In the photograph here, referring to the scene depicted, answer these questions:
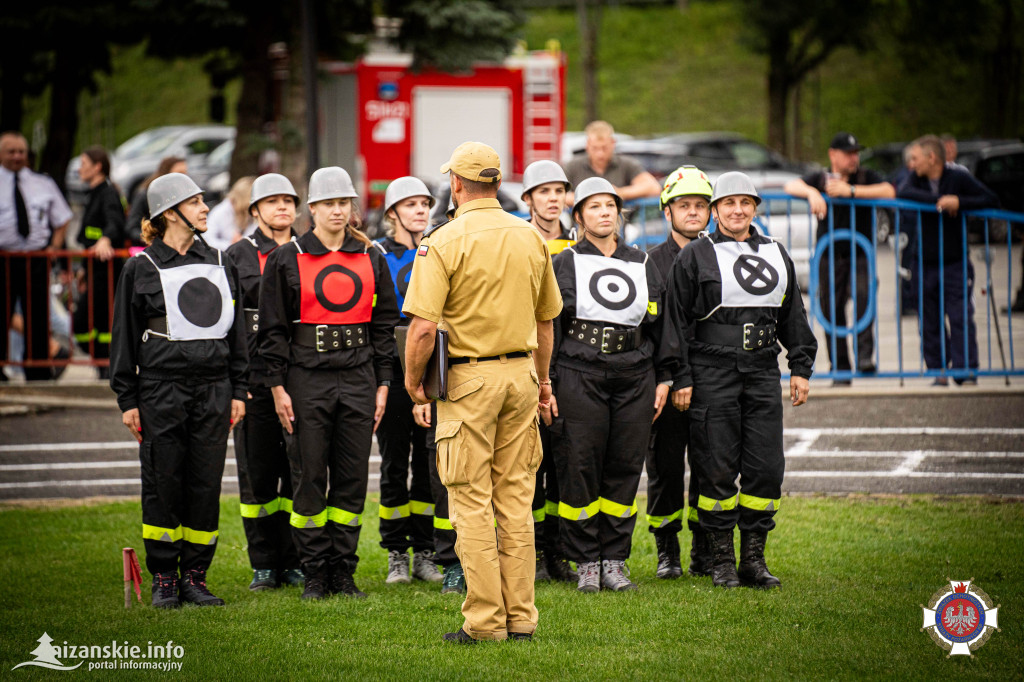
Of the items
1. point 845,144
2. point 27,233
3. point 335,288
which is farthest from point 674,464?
point 27,233

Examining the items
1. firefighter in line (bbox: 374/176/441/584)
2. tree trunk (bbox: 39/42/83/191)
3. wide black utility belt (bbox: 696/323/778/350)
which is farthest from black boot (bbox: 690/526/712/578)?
tree trunk (bbox: 39/42/83/191)

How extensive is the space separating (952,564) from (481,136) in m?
16.0

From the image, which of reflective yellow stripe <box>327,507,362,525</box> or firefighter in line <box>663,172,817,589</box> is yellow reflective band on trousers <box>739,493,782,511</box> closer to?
firefighter in line <box>663,172,817,589</box>

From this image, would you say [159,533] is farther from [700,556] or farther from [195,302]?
[700,556]

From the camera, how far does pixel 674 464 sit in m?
6.91

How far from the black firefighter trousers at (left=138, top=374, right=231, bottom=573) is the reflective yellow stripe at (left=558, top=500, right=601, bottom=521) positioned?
189cm

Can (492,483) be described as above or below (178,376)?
below

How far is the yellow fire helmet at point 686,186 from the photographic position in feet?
23.1

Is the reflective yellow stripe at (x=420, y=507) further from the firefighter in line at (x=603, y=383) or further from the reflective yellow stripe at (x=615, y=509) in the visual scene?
the reflective yellow stripe at (x=615, y=509)

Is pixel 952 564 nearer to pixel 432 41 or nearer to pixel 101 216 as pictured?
pixel 101 216

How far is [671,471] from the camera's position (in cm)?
689

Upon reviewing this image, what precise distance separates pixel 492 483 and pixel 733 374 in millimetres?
1644

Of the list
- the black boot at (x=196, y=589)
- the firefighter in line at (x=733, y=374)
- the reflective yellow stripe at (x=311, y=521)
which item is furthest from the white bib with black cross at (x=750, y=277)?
the black boot at (x=196, y=589)

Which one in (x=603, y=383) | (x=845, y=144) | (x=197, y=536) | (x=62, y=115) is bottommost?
(x=197, y=536)
